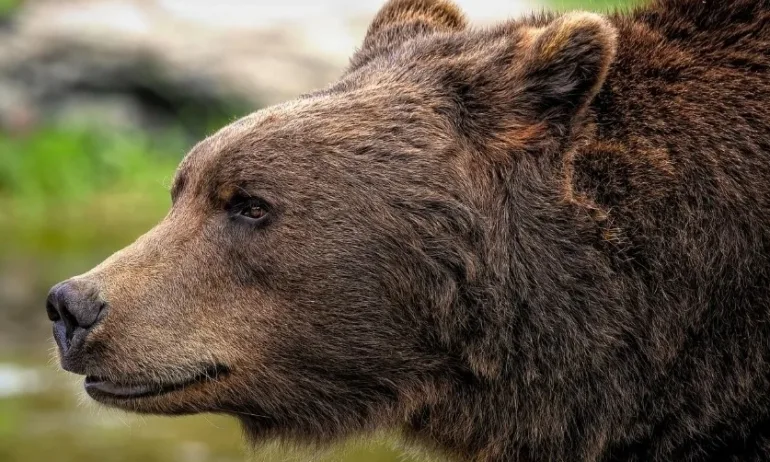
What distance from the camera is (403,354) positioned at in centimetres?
458

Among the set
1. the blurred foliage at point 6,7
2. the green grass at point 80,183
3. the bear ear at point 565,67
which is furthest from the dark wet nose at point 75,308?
the blurred foliage at point 6,7

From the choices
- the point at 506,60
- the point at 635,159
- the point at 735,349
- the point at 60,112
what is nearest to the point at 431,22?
the point at 506,60

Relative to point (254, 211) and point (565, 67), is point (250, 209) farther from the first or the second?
point (565, 67)

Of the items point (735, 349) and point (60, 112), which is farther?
point (60, 112)

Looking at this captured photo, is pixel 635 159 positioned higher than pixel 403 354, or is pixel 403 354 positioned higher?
pixel 635 159

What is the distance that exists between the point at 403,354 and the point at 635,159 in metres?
1.06

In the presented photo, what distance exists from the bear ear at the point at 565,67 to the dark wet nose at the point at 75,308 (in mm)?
1659

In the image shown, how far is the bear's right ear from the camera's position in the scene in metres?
5.21

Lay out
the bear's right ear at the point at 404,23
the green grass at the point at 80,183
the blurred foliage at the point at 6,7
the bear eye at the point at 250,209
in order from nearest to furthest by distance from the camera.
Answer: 1. the bear eye at the point at 250,209
2. the bear's right ear at the point at 404,23
3. the green grass at the point at 80,183
4. the blurred foliage at the point at 6,7

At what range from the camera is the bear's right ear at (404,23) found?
5.21 m

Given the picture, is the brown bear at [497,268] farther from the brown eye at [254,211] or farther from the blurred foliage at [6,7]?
the blurred foliage at [6,7]

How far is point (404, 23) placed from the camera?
5.33 m

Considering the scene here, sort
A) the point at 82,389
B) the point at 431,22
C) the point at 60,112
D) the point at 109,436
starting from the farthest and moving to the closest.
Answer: the point at 60,112
the point at 109,436
the point at 431,22
the point at 82,389

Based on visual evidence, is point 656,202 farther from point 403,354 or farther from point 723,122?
point 403,354
